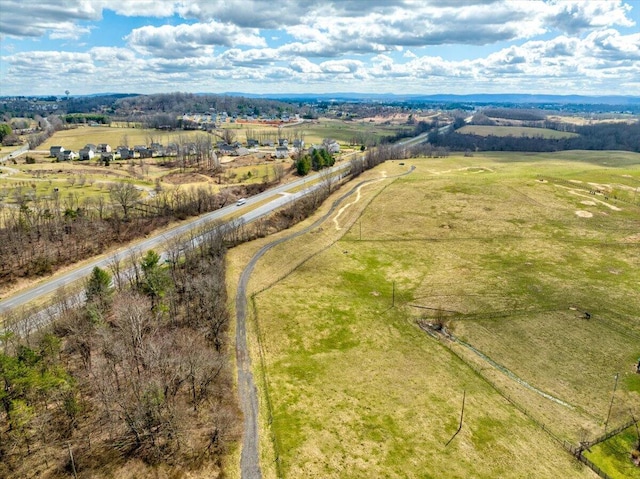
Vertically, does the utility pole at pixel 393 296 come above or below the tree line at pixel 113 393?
below

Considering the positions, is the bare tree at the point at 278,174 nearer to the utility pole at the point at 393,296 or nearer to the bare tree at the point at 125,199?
the bare tree at the point at 125,199

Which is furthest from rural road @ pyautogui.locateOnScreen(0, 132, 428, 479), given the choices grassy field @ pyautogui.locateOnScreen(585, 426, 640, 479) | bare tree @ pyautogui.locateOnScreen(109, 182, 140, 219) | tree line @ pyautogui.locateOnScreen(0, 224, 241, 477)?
grassy field @ pyautogui.locateOnScreen(585, 426, 640, 479)

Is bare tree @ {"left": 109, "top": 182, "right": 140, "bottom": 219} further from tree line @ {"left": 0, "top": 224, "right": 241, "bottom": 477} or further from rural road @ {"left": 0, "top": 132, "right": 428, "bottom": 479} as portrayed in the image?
tree line @ {"left": 0, "top": 224, "right": 241, "bottom": 477}

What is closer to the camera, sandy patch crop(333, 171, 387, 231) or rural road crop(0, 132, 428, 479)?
rural road crop(0, 132, 428, 479)

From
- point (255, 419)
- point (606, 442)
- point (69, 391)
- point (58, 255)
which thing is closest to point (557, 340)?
point (606, 442)

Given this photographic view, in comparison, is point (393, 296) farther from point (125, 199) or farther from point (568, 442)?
point (125, 199)

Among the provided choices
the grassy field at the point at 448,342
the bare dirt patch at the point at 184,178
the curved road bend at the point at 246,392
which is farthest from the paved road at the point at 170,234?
the bare dirt patch at the point at 184,178

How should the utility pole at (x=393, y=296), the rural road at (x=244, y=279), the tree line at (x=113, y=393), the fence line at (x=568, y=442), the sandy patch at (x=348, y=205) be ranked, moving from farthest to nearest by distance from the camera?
the sandy patch at (x=348, y=205)
the utility pole at (x=393, y=296)
the rural road at (x=244, y=279)
the fence line at (x=568, y=442)
the tree line at (x=113, y=393)

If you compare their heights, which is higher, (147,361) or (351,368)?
(147,361)

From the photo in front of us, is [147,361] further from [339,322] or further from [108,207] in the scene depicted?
[108,207]
